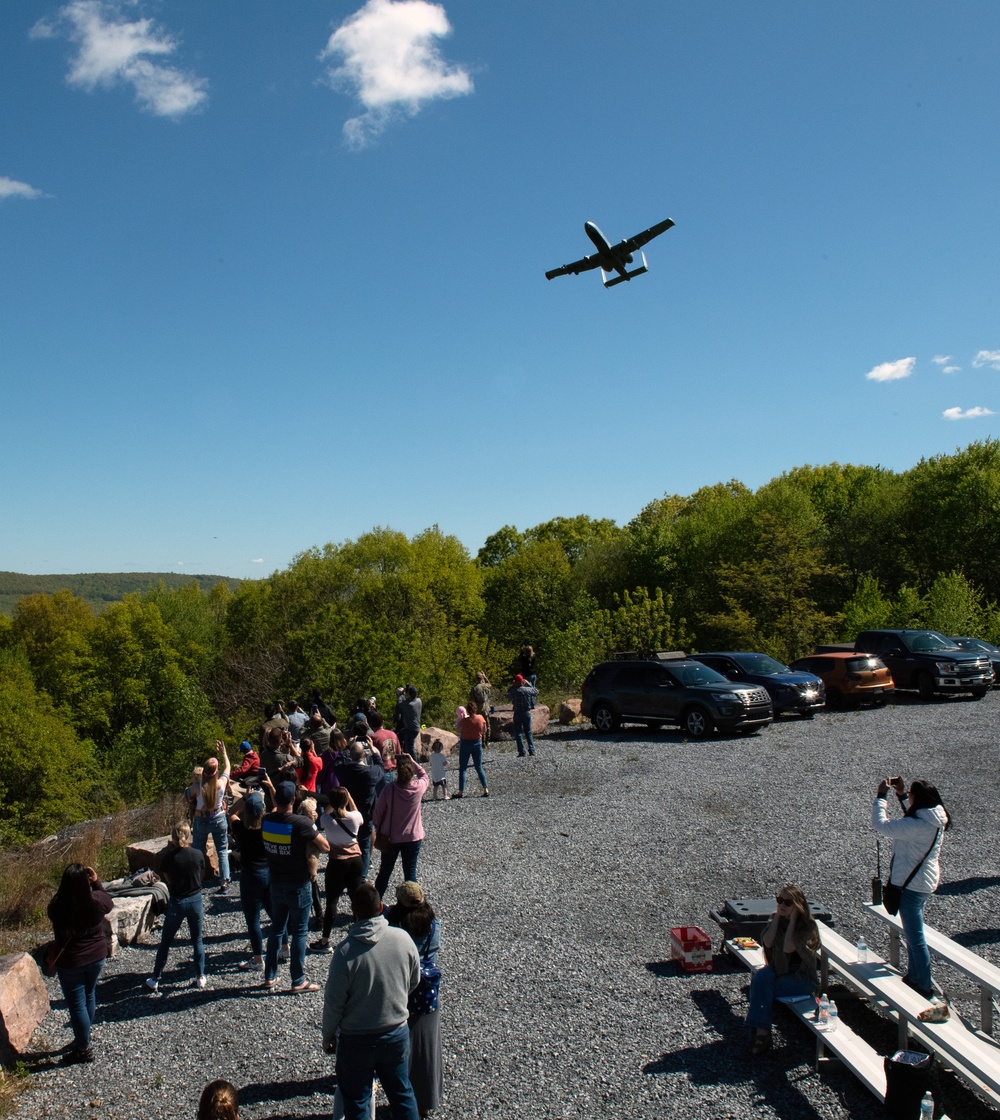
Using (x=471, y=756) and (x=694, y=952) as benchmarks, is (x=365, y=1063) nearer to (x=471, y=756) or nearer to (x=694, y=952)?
(x=694, y=952)

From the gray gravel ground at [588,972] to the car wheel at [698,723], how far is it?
12.6 ft

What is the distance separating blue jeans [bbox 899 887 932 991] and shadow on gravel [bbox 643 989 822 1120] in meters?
1.05

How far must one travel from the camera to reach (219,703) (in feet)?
152

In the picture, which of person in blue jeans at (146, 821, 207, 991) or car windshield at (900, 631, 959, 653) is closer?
person in blue jeans at (146, 821, 207, 991)

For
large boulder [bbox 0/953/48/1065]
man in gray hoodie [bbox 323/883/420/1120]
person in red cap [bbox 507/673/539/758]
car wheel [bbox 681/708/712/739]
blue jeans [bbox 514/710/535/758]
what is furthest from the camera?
car wheel [bbox 681/708/712/739]

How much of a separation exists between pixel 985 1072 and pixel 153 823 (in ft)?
48.6

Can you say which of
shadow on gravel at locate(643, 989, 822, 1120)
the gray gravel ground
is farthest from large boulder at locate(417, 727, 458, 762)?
shadow on gravel at locate(643, 989, 822, 1120)

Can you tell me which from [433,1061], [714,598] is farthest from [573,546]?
[433,1061]

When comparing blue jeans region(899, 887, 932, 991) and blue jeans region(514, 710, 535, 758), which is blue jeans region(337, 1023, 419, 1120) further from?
blue jeans region(514, 710, 535, 758)

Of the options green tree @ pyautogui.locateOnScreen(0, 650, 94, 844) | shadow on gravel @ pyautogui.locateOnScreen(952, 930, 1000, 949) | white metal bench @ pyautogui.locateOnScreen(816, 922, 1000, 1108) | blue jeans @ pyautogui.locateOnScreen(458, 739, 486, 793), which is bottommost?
green tree @ pyautogui.locateOnScreen(0, 650, 94, 844)

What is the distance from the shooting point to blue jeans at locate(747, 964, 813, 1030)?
6.12 metres

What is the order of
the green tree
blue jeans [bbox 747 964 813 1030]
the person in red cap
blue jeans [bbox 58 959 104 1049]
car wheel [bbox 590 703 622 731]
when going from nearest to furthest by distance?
blue jeans [bbox 747 964 813 1030]
blue jeans [bbox 58 959 104 1049]
the person in red cap
car wheel [bbox 590 703 622 731]
the green tree

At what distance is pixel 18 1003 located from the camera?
6.89 metres

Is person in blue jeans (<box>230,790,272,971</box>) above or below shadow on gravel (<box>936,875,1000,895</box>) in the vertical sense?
above
